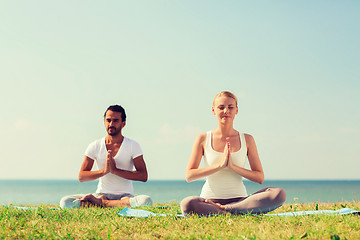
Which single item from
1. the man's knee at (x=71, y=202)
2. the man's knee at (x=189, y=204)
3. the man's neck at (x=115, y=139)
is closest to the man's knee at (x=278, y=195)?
the man's knee at (x=189, y=204)

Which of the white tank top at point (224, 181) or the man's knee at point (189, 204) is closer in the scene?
the man's knee at point (189, 204)

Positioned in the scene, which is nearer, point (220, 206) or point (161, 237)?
point (161, 237)

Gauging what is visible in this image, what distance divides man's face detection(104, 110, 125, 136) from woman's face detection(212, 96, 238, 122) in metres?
2.65

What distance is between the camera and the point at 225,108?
21.6 ft

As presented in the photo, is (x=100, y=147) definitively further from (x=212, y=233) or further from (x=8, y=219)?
(x=212, y=233)

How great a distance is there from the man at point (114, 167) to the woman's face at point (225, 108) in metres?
2.48

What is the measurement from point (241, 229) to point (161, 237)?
100 cm

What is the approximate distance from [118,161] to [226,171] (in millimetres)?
2768

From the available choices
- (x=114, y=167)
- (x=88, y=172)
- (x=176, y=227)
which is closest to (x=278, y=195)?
(x=176, y=227)

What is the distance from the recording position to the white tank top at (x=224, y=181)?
21.2ft

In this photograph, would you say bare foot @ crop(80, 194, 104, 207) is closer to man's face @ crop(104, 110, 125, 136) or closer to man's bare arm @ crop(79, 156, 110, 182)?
man's bare arm @ crop(79, 156, 110, 182)

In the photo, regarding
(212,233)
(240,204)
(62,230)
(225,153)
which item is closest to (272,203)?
(240,204)

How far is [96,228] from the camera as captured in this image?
5293 mm

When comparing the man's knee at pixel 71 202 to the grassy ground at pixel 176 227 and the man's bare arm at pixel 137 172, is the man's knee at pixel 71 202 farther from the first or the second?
the grassy ground at pixel 176 227
